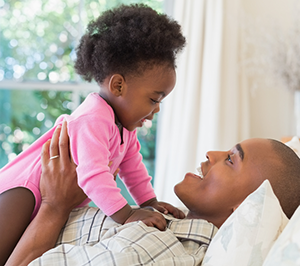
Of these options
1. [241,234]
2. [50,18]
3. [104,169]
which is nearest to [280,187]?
[241,234]

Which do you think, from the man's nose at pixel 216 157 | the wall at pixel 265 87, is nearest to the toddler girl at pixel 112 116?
the man's nose at pixel 216 157

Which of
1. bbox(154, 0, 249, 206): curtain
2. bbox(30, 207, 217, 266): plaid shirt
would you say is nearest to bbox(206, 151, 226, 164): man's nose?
bbox(30, 207, 217, 266): plaid shirt

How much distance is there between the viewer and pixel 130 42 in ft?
4.21

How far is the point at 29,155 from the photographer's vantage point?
1311 mm

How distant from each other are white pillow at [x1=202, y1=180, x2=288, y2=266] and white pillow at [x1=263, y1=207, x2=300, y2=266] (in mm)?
86

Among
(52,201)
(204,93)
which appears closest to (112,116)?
(52,201)

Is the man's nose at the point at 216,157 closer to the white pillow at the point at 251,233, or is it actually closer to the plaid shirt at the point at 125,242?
the plaid shirt at the point at 125,242

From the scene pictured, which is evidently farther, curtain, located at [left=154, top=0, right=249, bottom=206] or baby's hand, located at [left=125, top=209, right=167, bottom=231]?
curtain, located at [left=154, top=0, right=249, bottom=206]

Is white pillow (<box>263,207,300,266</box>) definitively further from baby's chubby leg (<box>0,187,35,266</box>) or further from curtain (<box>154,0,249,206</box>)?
curtain (<box>154,0,249,206</box>)

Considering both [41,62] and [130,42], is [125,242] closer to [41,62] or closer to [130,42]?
[130,42]

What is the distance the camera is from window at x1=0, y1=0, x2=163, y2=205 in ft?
11.0

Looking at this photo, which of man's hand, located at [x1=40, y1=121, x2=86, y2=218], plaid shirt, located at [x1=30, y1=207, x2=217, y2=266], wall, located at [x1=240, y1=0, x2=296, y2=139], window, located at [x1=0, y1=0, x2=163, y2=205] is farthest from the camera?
window, located at [x1=0, y1=0, x2=163, y2=205]

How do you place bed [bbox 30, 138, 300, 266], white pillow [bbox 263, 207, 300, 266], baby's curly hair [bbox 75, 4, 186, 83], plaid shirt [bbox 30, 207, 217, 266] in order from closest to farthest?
white pillow [bbox 263, 207, 300, 266]
bed [bbox 30, 138, 300, 266]
plaid shirt [bbox 30, 207, 217, 266]
baby's curly hair [bbox 75, 4, 186, 83]

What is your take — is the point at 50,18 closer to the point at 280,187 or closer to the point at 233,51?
the point at 233,51
